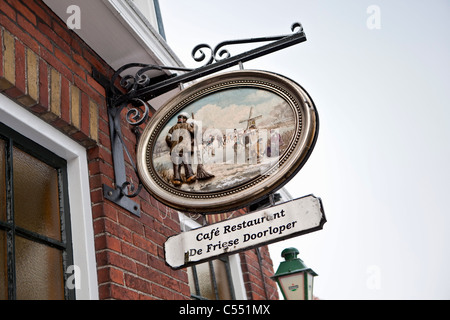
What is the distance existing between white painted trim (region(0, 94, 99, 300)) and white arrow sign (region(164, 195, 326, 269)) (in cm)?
47

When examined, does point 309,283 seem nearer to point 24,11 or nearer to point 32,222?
point 32,222

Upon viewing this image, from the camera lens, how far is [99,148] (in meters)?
2.89

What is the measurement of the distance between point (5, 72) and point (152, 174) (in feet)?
2.43

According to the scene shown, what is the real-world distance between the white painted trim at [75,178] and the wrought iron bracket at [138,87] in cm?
13

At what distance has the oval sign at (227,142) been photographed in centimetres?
233

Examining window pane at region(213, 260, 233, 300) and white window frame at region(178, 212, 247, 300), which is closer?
window pane at region(213, 260, 233, 300)

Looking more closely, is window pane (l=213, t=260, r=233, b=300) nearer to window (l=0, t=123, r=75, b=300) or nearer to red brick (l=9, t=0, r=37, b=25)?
window (l=0, t=123, r=75, b=300)

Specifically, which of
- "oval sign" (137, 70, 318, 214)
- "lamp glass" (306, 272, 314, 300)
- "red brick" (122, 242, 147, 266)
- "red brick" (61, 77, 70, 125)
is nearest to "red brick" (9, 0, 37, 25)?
"red brick" (61, 77, 70, 125)

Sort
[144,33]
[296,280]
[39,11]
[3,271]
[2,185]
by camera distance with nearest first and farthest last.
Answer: [3,271], [2,185], [39,11], [144,33], [296,280]

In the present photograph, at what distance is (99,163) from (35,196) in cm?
40

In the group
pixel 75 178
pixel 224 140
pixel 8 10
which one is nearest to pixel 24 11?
pixel 8 10

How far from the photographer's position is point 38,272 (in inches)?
94.5

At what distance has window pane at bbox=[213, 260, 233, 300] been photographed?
4.29m
